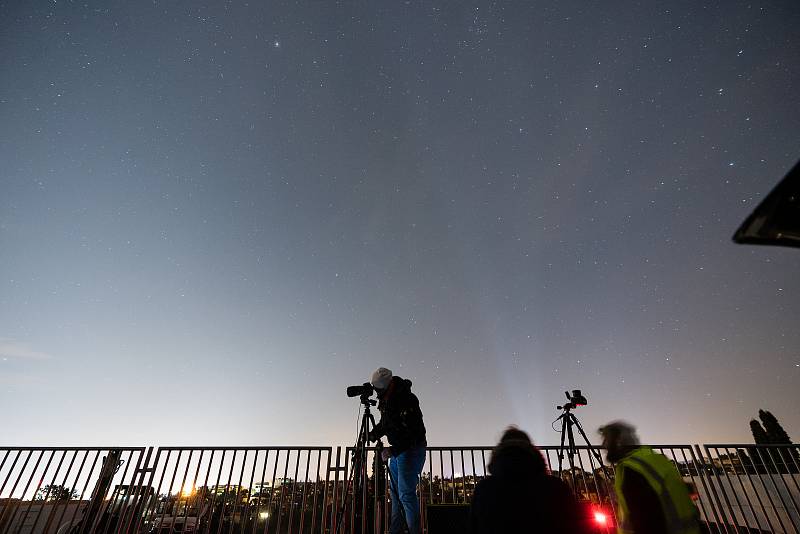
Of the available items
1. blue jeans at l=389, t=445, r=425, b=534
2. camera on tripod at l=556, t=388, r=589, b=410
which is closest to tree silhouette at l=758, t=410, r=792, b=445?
camera on tripod at l=556, t=388, r=589, b=410

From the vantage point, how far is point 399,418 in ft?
15.3

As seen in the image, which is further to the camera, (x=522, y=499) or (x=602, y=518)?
(x=602, y=518)

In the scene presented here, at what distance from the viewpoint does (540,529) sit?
5.46ft

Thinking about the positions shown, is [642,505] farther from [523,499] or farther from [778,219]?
[778,219]

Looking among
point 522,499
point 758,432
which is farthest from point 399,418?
point 758,432

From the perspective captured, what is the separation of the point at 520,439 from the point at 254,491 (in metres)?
5.57

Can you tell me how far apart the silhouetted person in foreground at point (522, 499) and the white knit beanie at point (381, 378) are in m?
2.95

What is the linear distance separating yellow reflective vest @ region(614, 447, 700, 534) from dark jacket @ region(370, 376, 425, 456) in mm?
2474

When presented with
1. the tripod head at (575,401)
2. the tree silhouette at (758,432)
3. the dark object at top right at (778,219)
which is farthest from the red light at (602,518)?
the tree silhouette at (758,432)

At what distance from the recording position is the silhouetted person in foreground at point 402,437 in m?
4.28

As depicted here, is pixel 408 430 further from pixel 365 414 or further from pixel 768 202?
pixel 768 202

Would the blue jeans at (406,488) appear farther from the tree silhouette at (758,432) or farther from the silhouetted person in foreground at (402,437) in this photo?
the tree silhouette at (758,432)

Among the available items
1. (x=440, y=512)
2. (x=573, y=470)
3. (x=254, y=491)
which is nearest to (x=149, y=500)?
(x=254, y=491)

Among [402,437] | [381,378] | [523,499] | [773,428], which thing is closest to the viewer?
[523,499]
